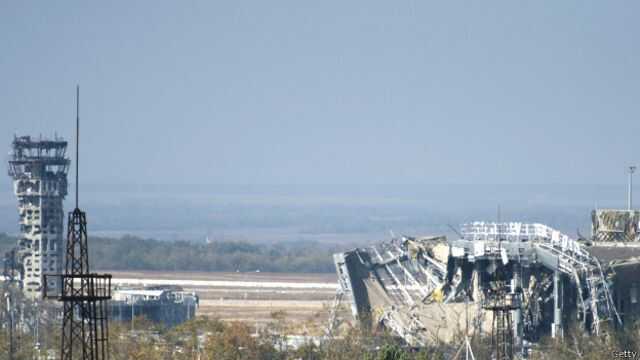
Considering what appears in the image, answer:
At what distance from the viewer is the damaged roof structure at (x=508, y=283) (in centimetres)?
8912

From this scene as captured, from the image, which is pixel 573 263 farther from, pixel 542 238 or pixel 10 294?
pixel 10 294

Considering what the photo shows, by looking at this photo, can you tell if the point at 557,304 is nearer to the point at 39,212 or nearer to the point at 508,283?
the point at 508,283

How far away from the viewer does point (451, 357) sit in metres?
84.3

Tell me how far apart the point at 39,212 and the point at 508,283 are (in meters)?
37.4

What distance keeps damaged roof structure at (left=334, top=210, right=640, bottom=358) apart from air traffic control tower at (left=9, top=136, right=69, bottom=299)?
25656mm

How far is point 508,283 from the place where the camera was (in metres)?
89.4

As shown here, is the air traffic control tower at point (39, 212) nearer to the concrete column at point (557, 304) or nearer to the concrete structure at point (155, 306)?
the concrete structure at point (155, 306)

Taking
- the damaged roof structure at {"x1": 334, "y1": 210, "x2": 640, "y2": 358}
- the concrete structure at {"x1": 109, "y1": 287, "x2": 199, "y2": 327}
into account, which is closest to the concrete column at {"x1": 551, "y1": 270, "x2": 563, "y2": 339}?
the damaged roof structure at {"x1": 334, "y1": 210, "x2": 640, "y2": 358}

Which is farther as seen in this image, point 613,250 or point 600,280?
point 613,250

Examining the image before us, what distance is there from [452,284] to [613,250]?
20.6 feet

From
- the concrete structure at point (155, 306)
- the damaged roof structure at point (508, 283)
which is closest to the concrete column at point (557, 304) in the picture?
the damaged roof structure at point (508, 283)

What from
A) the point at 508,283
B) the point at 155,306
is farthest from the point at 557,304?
the point at 155,306

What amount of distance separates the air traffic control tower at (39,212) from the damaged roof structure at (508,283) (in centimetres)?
2566

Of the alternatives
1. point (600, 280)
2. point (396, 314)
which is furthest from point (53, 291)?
point (600, 280)
